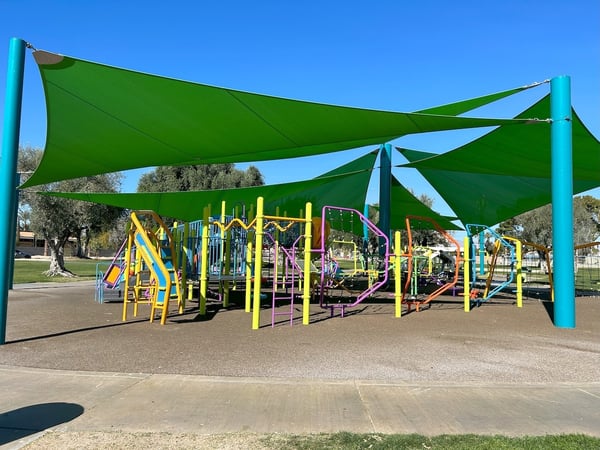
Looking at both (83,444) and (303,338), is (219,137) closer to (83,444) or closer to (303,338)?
(303,338)

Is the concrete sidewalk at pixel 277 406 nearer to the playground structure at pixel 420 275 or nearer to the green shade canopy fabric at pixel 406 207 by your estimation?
the playground structure at pixel 420 275

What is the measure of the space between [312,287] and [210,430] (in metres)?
11.3

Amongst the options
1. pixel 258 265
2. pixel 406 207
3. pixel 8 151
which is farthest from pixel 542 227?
pixel 8 151

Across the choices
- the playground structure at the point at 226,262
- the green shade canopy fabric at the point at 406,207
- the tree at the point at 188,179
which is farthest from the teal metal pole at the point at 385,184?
the tree at the point at 188,179

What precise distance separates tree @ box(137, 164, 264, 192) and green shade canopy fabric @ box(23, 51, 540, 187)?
2576 centimetres

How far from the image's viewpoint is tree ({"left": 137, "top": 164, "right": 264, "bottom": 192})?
36.1 metres

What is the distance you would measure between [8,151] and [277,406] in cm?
564

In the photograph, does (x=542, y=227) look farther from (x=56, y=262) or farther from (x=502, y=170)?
(x=56, y=262)

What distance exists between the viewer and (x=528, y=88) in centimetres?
970

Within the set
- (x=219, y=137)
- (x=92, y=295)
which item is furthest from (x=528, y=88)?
(x=92, y=295)

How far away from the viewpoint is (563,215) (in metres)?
9.27

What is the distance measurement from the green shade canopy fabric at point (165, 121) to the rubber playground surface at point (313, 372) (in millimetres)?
3424

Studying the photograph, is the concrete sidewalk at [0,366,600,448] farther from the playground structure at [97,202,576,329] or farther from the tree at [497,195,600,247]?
the tree at [497,195,600,247]

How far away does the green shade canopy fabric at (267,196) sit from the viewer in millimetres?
14531
